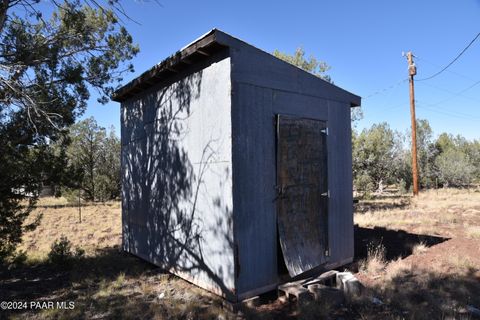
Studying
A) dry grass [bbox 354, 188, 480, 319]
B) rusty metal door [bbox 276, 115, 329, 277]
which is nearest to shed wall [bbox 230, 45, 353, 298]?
rusty metal door [bbox 276, 115, 329, 277]

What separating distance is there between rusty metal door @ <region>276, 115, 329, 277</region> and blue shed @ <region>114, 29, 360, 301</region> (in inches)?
0.7

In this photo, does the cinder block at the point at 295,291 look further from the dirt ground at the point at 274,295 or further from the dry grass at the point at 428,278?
the dry grass at the point at 428,278

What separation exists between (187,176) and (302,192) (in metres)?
1.97

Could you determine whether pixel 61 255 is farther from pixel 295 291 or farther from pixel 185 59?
pixel 295 291

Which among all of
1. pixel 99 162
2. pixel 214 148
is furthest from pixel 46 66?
pixel 99 162

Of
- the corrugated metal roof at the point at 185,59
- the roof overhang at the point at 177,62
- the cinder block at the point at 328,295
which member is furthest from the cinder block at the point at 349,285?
the roof overhang at the point at 177,62

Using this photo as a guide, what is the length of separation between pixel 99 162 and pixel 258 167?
25.0m

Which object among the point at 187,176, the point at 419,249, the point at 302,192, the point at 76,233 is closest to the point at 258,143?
the point at 302,192

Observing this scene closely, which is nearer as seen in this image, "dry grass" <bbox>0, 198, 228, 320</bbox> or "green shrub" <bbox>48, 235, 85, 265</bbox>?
"dry grass" <bbox>0, 198, 228, 320</bbox>

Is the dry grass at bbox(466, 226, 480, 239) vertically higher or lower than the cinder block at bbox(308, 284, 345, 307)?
higher

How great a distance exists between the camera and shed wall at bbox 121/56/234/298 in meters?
4.54

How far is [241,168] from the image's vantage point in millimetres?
4512

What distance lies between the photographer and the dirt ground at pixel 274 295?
4297mm

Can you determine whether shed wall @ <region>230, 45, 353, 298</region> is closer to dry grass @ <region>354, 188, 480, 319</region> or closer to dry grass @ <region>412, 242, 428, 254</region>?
dry grass @ <region>354, 188, 480, 319</region>
